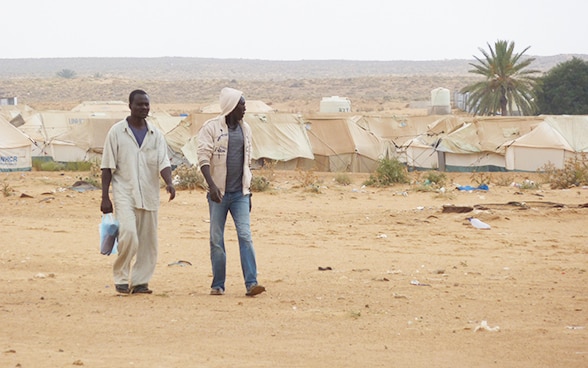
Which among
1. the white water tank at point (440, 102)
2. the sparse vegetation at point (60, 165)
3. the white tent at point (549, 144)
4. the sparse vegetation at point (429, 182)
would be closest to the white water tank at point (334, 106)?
the white water tank at point (440, 102)

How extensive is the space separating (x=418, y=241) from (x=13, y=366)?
7.47 metres

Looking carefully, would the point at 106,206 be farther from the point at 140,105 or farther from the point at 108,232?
the point at 140,105

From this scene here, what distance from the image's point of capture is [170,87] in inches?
3784

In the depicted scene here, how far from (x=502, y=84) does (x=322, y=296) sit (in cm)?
3365

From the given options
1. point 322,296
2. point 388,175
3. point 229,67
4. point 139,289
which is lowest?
point 388,175

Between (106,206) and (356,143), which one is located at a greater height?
(106,206)

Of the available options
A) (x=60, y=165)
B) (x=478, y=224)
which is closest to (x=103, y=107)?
(x=60, y=165)

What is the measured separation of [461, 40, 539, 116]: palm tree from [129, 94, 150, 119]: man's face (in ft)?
108

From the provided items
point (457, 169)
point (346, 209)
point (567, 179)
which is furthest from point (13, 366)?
point (457, 169)

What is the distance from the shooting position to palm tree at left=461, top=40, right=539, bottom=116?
39.3 metres

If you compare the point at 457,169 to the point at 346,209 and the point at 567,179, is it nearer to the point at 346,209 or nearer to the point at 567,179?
the point at 567,179

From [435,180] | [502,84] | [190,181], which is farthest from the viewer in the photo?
[502,84]

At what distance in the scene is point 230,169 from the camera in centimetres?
762

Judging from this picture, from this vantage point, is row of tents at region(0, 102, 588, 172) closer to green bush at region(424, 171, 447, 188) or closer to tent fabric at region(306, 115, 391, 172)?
tent fabric at region(306, 115, 391, 172)
